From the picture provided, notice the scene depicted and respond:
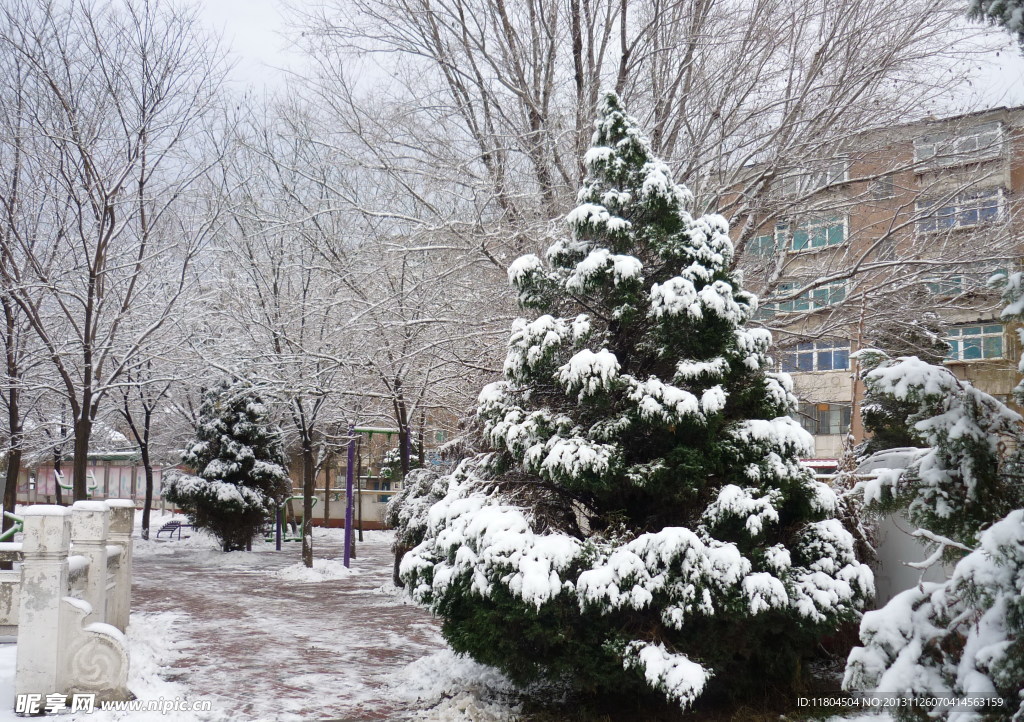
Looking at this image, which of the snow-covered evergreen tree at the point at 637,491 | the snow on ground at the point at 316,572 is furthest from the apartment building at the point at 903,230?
the snow on ground at the point at 316,572

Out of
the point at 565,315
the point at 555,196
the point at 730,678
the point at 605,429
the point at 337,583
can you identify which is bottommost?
the point at 337,583

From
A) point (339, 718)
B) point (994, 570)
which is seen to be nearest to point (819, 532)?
point (994, 570)

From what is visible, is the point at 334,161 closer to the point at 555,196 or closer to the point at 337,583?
the point at 555,196

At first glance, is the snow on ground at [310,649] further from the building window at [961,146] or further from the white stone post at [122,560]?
the building window at [961,146]

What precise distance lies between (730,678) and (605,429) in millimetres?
2100

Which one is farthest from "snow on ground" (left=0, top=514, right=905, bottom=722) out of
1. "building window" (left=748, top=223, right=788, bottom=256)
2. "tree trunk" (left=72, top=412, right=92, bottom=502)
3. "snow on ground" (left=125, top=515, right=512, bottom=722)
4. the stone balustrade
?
"building window" (left=748, top=223, right=788, bottom=256)

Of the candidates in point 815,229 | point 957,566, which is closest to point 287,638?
point 957,566

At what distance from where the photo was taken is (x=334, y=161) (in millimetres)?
10234

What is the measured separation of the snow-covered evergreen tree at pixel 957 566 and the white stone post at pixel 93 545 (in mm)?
6381

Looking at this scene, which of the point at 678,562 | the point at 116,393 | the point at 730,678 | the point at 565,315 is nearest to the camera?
the point at 678,562

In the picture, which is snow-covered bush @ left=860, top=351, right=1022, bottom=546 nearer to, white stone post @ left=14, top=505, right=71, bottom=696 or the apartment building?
white stone post @ left=14, top=505, right=71, bottom=696

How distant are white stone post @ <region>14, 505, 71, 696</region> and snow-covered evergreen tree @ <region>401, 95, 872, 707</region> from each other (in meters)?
2.67

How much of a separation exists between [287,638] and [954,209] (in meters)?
10.3

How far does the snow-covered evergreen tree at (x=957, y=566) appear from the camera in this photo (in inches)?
117
